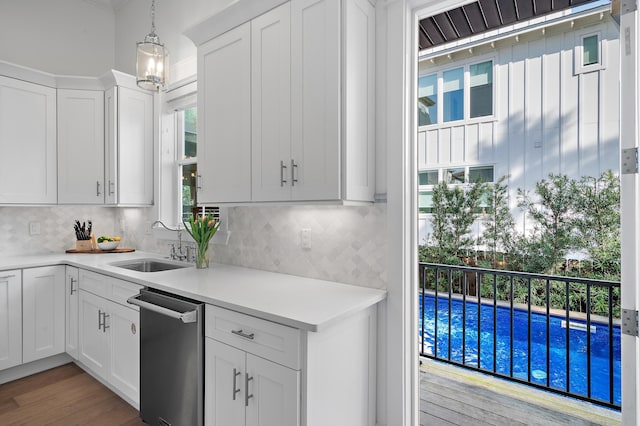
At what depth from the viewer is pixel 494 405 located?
2490mm

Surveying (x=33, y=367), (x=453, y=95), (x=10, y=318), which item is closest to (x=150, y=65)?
(x=10, y=318)

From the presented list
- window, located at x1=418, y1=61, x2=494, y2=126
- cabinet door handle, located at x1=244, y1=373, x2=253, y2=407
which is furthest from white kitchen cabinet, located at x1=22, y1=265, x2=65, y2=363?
window, located at x1=418, y1=61, x2=494, y2=126

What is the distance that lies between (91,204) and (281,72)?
243 centimetres

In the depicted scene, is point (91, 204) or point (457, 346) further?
point (457, 346)

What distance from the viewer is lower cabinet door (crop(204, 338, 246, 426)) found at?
60.1 inches

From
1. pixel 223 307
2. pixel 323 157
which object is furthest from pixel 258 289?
pixel 323 157

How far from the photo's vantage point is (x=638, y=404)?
1266mm

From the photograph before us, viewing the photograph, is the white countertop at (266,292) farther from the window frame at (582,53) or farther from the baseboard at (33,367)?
the window frame at (582,53)

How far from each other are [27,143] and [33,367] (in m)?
1.87

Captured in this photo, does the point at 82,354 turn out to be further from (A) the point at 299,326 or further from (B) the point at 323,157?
(B) the point at 323,157

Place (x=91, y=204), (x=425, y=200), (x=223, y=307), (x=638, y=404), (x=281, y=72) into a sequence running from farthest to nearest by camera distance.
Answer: (x=425, y=200)
(x=91, y=204)
(x=281, y=72)
(x=223, y=307)
(x=638, y=404)

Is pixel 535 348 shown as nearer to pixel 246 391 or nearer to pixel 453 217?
pixel 453 217

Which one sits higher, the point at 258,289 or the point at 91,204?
the point at 91,204

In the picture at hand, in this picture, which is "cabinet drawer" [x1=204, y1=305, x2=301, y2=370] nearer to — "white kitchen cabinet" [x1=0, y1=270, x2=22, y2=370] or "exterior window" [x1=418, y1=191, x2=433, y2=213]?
"white kitchen cabinet" [x1=0, y1=270, x2=22, y2=370]
